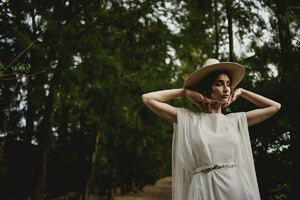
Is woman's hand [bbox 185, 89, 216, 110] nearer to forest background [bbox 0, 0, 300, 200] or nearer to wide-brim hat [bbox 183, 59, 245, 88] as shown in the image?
wide-brim hat [bbox 183, 59, 245, 88]

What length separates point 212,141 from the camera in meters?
2.00

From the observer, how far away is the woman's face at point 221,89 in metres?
2.12

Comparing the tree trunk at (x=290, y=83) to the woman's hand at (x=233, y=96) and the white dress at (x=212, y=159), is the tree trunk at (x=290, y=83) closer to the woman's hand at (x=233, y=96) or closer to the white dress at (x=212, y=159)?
the woman's hand at (x=233, y=96)

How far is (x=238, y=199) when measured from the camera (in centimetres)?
186

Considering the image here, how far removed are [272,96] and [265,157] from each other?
1300 mm

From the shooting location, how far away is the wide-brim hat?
2.17 meters

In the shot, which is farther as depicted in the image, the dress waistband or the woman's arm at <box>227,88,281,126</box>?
the woman's arm at <box>227,88,281,126</box>

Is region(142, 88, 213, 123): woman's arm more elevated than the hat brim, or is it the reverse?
the hat brim

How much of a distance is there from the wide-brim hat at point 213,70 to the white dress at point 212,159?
320 millimetres

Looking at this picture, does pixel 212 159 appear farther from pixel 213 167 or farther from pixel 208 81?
pixel 208 81

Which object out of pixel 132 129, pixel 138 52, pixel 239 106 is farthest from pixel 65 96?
pixel 132 129

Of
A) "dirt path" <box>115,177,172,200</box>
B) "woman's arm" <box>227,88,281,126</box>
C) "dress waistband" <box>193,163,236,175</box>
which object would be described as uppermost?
"woman's arm" <box>227,88,281,126</box>

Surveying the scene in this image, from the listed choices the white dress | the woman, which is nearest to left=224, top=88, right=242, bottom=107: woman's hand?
the woman

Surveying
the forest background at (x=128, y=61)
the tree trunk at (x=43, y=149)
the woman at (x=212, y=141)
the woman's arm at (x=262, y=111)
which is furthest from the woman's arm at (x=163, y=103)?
the tree trunk at (x=43, y=149)
